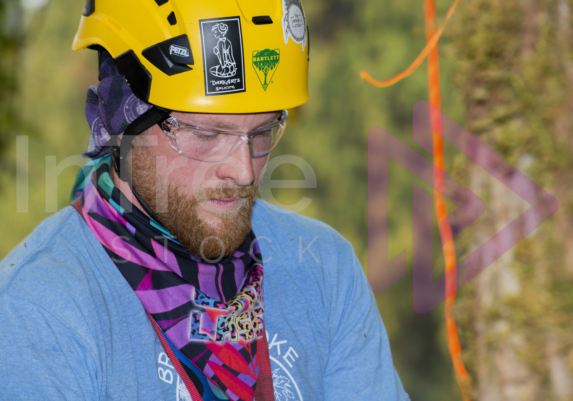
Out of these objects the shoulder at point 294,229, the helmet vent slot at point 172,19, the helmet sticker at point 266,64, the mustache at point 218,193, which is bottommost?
the shoulder at point 294,229

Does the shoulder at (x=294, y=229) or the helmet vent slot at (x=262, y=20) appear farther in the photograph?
the shoulder at (x=294, y=229)

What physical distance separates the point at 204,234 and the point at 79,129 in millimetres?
5823

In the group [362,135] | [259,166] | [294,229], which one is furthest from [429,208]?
[259,166]

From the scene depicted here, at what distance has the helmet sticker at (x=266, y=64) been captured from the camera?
1357 mm

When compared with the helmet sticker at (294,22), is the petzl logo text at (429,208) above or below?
below

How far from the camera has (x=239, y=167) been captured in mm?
1320

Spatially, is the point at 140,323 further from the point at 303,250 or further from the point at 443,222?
the point at 443,222

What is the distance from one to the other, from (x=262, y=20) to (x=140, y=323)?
791 millimetres

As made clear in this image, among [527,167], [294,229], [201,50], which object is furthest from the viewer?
[527,167]

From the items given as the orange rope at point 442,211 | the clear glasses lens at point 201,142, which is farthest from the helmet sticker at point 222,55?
the orange rope at point 442,211

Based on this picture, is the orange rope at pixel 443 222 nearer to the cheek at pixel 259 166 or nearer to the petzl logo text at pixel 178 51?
the cheek at pixel 259 166

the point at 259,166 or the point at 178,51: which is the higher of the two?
the point at 178,51

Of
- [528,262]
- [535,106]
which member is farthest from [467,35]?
[528,262]

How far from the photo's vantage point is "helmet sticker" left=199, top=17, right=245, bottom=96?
4.24ft
